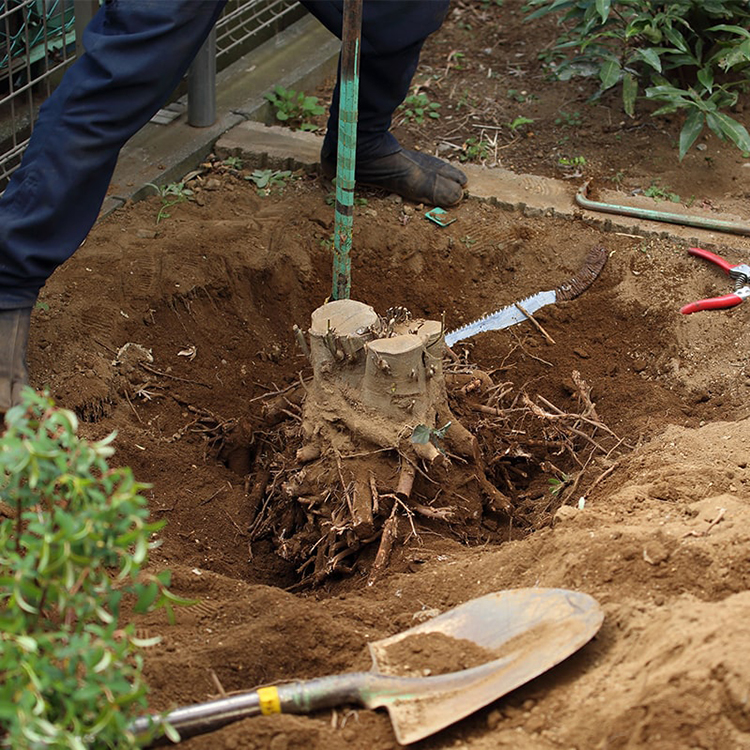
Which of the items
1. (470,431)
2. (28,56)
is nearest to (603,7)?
(470,431)

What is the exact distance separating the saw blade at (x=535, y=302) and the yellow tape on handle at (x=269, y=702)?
1752mm

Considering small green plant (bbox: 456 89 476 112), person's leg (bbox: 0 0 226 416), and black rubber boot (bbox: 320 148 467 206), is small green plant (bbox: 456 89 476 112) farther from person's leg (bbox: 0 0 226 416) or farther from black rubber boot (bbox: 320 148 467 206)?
person's leg (bbox: 0 0 226 416)

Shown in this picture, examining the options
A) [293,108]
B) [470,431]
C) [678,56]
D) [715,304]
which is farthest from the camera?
[293,108]

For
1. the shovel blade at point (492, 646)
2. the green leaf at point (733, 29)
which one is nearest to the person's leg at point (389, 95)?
the green leaf at point (733, 29)

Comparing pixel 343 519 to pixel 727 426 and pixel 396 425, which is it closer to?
pixel 396 425

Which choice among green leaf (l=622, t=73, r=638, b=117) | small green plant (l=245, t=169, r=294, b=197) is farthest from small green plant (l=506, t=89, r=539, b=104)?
small green plant (l=245, t=169, r=294, b=197)

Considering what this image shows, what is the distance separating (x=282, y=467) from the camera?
9.10 ft

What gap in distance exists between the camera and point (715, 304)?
3225 mm

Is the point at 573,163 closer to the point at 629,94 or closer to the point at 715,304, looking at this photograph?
the point at 629,94

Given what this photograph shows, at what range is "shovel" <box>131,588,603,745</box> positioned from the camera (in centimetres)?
165

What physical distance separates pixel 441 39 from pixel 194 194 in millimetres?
2104

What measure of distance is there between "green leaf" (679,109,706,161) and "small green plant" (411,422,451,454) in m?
1.92

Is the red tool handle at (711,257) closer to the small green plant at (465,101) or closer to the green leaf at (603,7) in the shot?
the green leaf at (603,7)

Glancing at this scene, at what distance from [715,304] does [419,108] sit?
74.3 inches
